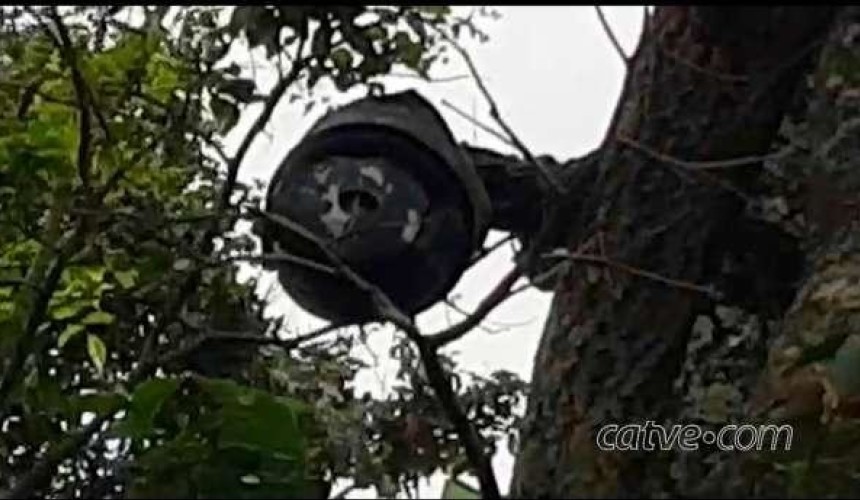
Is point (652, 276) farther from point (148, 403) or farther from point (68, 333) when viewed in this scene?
point (68, 333)

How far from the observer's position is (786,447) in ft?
3.80

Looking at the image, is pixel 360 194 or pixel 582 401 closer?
pixel 582 401

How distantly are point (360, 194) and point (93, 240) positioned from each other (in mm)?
295

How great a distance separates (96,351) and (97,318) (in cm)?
5

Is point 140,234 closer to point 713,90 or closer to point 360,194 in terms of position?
point 360,194

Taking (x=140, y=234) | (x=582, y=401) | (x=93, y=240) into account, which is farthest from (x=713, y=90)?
(x=93, y=240)

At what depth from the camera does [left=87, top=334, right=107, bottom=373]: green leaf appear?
179cm

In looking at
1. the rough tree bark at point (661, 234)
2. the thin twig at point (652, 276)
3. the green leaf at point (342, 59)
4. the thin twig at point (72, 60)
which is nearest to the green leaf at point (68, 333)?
the thin twig at point (72, 60)

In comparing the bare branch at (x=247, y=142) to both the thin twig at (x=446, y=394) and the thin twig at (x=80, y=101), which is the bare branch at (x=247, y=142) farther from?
the thin twig at (x=446, y=394)

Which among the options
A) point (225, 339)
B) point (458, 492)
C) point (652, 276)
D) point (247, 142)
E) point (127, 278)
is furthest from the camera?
point (247, 142)

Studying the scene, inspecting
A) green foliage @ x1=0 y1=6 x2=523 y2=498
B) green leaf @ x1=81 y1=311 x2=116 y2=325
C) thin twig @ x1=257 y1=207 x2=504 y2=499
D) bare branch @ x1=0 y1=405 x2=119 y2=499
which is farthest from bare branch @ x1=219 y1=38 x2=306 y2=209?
thin twig @ x1=257 y1=207 x2=504 y2=499

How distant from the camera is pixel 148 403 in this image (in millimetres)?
1002

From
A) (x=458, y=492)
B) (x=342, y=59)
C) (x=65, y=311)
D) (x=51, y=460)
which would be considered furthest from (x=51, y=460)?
(x=458, y=492)

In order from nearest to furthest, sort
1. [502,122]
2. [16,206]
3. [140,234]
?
1. [502,122]
2. [140,234]
3. [16,206]
